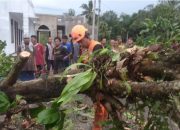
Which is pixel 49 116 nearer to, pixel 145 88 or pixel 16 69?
pixel 16 69

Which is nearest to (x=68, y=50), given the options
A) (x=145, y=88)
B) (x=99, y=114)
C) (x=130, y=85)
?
(x=99, y=114)

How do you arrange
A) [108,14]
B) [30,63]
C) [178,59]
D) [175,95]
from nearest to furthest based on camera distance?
[175,95] < [178,59] < [30,63] < [108,14]

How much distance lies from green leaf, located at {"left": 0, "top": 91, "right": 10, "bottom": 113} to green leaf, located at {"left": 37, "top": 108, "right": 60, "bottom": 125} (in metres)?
0.60

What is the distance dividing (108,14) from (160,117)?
2625 inches

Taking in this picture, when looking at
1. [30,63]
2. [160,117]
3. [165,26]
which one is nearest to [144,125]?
[160,117]

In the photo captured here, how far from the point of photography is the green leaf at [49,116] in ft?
14.4

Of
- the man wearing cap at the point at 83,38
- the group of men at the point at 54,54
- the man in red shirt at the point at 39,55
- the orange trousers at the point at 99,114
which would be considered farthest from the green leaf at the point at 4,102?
the man in red shirt at the point at 39,55

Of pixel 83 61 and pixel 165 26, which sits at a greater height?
pixel 165 26

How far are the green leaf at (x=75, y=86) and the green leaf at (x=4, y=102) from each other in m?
1.05

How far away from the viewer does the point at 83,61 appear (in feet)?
15.2

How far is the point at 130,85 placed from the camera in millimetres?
4109

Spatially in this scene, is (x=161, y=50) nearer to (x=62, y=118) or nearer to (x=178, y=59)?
(x=178, y=59)

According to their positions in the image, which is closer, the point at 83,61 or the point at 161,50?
the point at 161,50

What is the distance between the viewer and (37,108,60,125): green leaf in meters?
4.39
